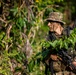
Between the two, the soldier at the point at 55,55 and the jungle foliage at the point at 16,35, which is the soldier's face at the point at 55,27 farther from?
the jungle foliage at the point at 16,35

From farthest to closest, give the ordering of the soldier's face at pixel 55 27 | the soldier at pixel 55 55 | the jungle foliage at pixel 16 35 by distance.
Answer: the jungle foliage at pixel 16 35, the soldier's face at pixel 55 27, the soldier at pixel 55 55

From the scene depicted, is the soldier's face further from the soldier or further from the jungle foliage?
the jungle foliage

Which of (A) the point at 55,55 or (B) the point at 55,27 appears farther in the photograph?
Answer: (B) the point at 55,27

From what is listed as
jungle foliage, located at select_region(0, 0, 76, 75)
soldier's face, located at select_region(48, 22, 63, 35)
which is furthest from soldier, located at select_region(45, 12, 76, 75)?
jungle foliage, located at select_region(0, 0, 76, 75)

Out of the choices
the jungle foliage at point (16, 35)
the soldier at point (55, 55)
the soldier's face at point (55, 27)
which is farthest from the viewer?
Result: the jungle foliage at point (16, 35)

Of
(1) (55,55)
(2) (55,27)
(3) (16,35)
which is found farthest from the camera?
(3) (16,35)

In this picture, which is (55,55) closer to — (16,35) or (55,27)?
(55,27)

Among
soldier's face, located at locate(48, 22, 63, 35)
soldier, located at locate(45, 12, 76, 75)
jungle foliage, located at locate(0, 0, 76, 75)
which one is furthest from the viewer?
jungle foliage, located at locate(0, 0, 76, 75)

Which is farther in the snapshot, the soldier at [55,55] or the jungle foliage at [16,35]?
the jungle foliage at [16,35]

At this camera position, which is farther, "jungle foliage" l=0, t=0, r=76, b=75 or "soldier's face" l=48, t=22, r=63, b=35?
"jungle foliage" l=0, t=0, r=76, b=75

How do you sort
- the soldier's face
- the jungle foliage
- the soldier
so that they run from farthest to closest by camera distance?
the jungle foliage, the soldier's face, the soldier

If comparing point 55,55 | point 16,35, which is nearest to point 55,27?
point 55,55

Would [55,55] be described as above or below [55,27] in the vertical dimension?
below

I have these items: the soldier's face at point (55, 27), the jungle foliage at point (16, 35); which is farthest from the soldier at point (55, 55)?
the jungle foliage at point (16, 35)
